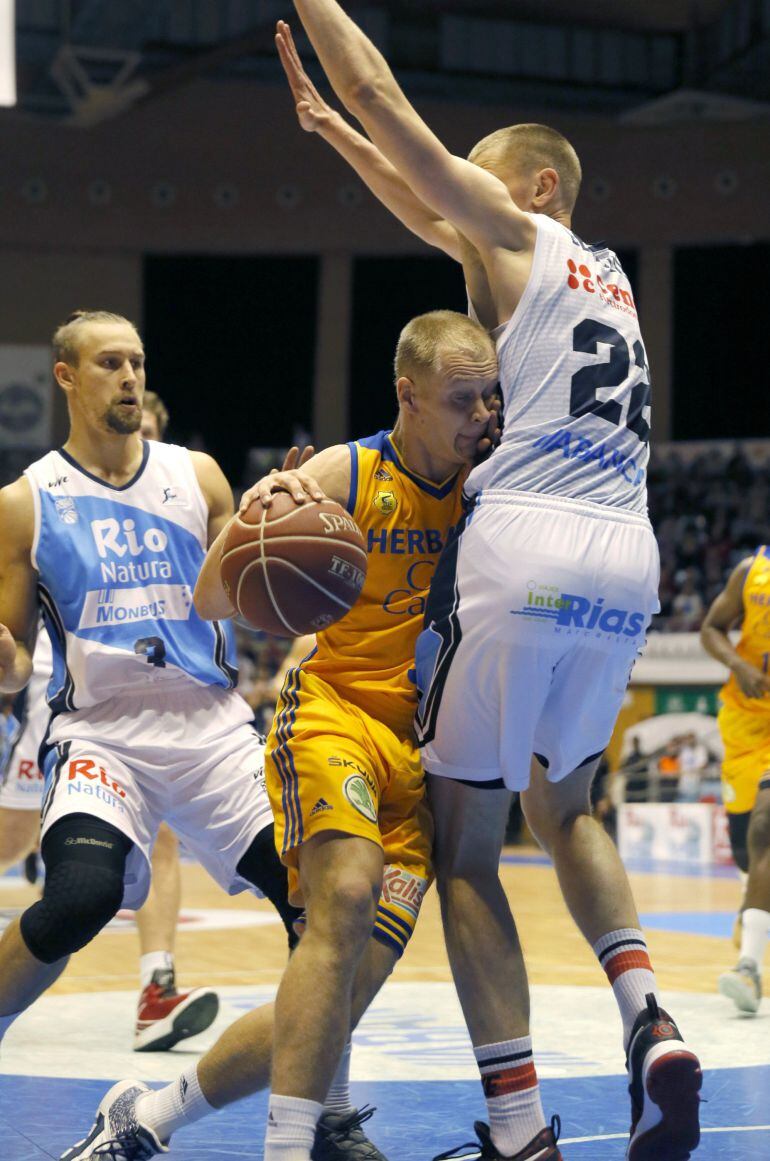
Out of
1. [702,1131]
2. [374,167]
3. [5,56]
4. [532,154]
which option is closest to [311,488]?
[532,154]

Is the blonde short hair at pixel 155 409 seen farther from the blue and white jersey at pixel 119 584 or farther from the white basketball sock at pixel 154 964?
the white basketball sock at pixel 154 964

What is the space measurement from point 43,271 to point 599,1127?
23369mm

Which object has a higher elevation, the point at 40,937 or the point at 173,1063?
the point at 40,937

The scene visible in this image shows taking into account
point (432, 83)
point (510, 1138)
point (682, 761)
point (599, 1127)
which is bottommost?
point (682, 761)

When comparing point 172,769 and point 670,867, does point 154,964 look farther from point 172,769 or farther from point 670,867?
point 670,867

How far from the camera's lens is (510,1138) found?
3295 mm

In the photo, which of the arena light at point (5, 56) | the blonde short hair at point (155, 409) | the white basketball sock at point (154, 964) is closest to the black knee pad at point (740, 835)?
the white basketball sock at point (154, 964)

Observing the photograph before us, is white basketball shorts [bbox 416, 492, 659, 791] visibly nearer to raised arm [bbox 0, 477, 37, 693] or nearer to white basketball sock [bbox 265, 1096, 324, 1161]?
white basketball sock [bbox 265, 1096, 324, 1161]

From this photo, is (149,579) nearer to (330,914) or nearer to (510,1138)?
(330,914)

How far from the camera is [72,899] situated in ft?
12.3

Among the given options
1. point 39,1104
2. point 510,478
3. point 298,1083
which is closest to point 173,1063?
point 39,1104

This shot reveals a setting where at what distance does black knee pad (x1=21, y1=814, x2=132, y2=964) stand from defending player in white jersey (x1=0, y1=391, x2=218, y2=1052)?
0.78 metres

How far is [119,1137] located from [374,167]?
2.47 meters

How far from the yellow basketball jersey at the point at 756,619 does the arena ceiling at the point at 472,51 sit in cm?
1664
